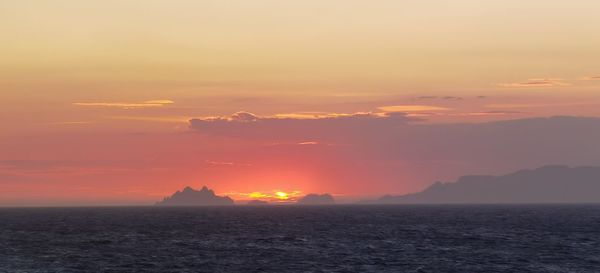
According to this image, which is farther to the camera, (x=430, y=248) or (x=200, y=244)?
(x=200, y=244)

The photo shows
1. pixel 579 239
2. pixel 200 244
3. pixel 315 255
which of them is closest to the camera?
pixel 315 255

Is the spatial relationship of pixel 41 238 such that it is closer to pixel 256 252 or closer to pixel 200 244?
pixel 200 244

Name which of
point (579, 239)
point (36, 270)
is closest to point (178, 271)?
point (36, 270)

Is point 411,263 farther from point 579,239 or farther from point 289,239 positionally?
point 579,239

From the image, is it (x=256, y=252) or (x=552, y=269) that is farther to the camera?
(x=256, y=252)

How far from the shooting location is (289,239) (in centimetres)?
12625

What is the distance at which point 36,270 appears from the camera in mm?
81688

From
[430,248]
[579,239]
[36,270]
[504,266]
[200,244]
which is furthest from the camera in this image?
[579,239]

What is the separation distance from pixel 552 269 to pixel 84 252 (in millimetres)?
Answer: 58773

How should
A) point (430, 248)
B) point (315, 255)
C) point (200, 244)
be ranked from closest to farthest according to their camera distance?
point (315, 255)
point (430, 248)
point (200, 244)

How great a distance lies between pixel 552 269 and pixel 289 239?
50813mm

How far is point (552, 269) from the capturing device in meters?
84.5

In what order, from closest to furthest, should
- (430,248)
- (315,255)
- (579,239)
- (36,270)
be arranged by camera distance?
(36,270) < (315,255) < (430,248) < (579,239)

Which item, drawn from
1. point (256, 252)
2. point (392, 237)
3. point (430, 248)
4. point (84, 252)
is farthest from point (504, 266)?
point (84, 252)
